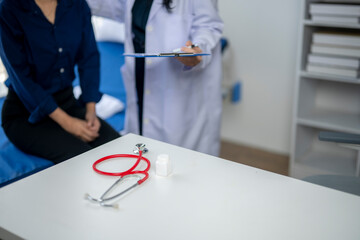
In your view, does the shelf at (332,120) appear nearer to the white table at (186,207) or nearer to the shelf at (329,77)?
the shelf at (329,77)

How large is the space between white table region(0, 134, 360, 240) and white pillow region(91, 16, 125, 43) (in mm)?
1522

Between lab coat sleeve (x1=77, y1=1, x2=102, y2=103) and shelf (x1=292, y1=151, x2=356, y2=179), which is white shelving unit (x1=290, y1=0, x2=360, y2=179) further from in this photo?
lab coat sleeve (x1=77, y1=1, x2=102, y2=103)

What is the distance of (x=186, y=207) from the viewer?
0.86 meters

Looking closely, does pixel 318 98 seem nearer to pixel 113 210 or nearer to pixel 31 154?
pixel 31 154

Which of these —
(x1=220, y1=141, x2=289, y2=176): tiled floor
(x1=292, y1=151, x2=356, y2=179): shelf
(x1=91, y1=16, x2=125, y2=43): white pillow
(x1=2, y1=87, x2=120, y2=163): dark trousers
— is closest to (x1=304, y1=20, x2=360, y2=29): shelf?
(x1=292, y1=151, x2=356, y2=179): shelf

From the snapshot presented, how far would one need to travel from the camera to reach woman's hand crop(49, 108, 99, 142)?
4.98 ft

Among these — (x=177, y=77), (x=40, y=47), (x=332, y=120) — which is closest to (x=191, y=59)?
(x=177, y=77)

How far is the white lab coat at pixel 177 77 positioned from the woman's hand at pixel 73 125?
0.29m

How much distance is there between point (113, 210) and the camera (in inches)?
33.3

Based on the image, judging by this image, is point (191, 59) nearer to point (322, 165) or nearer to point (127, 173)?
point (127, 173)

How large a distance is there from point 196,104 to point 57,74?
648mm

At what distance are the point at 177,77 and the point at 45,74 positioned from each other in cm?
56

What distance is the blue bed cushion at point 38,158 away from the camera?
1.45 meters

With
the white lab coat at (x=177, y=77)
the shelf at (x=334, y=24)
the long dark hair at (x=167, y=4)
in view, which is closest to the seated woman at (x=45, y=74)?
the white lab coat at (x=177, y=77)
